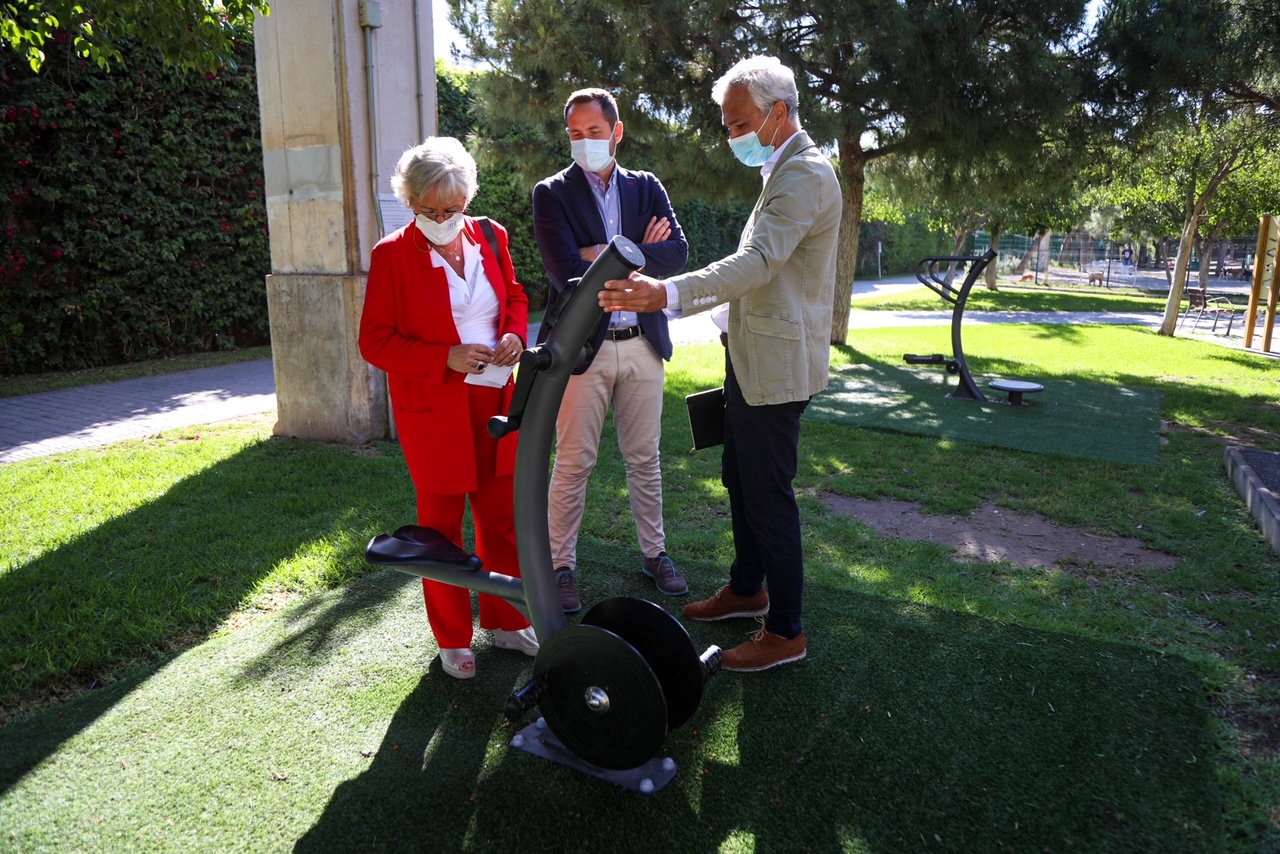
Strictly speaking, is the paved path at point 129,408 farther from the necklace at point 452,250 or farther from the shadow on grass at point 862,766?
the shadow on grass at point 862,766

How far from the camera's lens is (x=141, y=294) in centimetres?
912

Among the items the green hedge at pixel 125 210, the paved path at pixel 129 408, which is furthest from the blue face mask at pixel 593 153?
the green hedge at pixel 125 210

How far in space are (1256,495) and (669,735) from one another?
3781 mm

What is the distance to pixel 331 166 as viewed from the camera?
5.67 meters

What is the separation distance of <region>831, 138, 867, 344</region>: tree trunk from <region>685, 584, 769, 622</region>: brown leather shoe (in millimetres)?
6437

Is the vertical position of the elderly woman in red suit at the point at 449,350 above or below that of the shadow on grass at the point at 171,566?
above

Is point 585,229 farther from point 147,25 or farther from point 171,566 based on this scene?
point 147,25

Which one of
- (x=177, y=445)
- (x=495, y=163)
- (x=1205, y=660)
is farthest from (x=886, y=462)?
(x=495, y=163)

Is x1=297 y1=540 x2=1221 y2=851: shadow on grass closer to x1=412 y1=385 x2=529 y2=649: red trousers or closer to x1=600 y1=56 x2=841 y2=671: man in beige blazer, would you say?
x1=412 y1=385 x2=529 y2=649: red trousers

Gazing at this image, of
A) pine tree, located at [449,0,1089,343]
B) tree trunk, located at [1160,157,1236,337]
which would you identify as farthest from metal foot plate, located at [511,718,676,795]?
tree trunk, located at [1160,157,1236,337]

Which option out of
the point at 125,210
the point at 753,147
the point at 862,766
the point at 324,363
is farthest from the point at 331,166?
the point at 862,766

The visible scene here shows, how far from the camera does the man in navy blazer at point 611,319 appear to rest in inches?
129

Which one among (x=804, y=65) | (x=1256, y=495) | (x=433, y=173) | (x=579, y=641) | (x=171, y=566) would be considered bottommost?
(x=171, y=566)

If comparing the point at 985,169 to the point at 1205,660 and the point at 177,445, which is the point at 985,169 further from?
the point at 177,445
